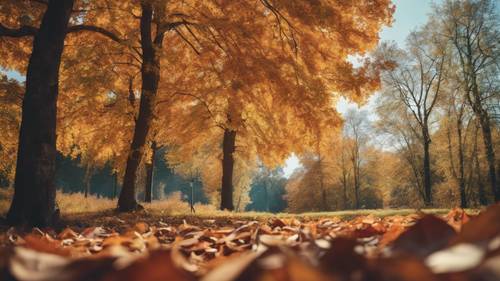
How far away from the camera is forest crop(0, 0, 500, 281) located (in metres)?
0.55

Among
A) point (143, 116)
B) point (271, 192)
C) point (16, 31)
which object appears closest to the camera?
point (16, 31)

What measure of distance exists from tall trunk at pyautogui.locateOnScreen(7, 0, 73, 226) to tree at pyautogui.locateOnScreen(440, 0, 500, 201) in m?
20.5

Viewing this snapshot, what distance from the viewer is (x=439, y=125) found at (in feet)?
96.5

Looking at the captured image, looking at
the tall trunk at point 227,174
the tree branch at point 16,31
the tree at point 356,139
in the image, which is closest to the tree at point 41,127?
the tree branch at point 16,31

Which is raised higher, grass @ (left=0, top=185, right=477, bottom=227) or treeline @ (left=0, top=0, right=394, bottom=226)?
treeline @ (left=0, top=0, right=394, bottom=226)

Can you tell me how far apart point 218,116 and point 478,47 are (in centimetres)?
1560

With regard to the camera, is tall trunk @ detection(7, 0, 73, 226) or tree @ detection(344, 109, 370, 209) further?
tree @ detection(344, 109, 370, 209)

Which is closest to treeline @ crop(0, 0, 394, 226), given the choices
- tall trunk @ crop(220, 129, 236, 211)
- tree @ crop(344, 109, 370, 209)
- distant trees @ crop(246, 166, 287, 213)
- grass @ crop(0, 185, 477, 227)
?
grass @ crop(0, 185, 477, 227)

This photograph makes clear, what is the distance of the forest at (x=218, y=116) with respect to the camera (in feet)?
1.80

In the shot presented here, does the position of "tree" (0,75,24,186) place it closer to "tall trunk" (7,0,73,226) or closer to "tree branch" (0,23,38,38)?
"tree branch" (0,23,38,38)

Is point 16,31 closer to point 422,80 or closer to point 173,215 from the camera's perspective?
point 173,215

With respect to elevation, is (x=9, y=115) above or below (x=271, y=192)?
above

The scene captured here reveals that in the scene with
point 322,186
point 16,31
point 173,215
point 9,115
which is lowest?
point 173,215

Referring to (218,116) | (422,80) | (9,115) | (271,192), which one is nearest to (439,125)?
(422,80)
